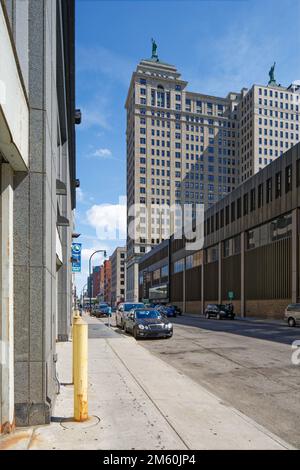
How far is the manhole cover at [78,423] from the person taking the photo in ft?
17.7

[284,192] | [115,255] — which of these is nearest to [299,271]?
[284,192]

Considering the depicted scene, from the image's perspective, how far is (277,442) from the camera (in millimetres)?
5020

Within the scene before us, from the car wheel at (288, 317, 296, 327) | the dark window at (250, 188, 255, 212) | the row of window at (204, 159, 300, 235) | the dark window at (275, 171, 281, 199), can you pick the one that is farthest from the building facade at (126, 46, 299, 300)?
the car wheel at (288, 317, 296, 327)

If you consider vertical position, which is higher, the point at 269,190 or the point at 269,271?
the point at 269,190

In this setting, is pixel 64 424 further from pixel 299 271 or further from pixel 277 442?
pixel 299 271

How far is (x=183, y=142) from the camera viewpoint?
138 meters

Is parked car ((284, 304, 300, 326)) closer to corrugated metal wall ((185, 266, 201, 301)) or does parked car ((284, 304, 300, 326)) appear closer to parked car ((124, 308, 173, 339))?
parked car ((124, 308, 173, 339))

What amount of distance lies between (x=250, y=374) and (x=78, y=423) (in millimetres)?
5772

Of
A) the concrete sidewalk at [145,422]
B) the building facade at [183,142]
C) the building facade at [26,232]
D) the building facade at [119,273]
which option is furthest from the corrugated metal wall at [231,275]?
the building facade at [119,273]

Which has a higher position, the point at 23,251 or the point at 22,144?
the point at 22,144

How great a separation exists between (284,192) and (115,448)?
3721 cm

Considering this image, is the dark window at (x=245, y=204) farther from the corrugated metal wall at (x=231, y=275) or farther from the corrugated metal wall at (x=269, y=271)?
the corrugated metal wall at (x=231, y=275)

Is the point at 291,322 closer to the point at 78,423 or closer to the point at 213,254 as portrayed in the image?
the point at 78,423

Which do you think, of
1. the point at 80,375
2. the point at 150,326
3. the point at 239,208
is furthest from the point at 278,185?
the point at 80,375
